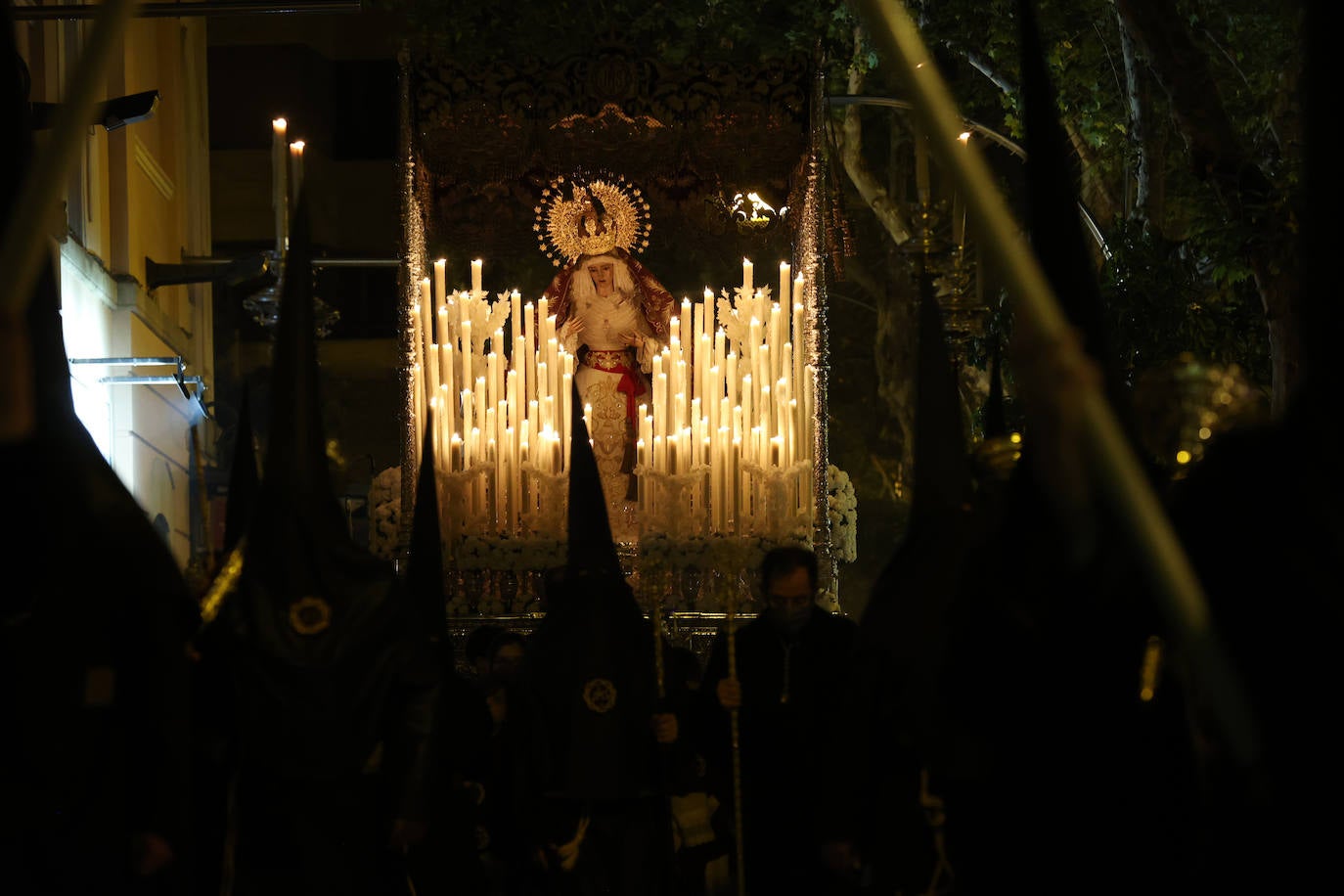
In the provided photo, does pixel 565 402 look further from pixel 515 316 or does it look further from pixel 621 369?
pixel 621 369

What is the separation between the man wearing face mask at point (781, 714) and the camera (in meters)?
7.61

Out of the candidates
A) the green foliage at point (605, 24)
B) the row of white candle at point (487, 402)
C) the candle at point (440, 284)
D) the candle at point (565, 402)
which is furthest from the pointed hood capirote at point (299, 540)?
the green foliage at point (605, 24)

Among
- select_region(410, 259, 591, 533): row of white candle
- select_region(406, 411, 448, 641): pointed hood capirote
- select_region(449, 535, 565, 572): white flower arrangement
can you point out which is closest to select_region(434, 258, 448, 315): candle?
select_region(410, 259, 591, 533): row of white candle

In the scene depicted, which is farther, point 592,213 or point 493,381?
point 592,213

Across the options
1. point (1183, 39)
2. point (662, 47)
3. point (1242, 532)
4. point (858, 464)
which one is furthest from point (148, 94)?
point (858, 464)

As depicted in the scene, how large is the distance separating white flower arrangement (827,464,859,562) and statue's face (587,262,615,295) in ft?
6.03

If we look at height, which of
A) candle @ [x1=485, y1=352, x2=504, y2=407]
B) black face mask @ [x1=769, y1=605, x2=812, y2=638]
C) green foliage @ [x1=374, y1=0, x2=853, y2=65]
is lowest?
black face mask @ [x1=769, y1=605, x2=812, y2=638]

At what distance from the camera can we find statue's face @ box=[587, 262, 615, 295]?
12.0m

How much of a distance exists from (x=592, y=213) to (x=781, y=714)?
5035mm

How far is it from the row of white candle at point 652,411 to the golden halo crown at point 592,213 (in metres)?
0.89

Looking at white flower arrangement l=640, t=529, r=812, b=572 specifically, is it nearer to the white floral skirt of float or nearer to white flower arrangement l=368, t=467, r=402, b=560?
the white floral skirt of float

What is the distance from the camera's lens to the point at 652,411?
1138 cm

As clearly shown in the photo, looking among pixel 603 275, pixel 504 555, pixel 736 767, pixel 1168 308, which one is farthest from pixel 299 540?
pixel 1168 308

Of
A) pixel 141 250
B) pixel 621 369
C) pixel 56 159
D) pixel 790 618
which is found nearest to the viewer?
pixel 56 159
